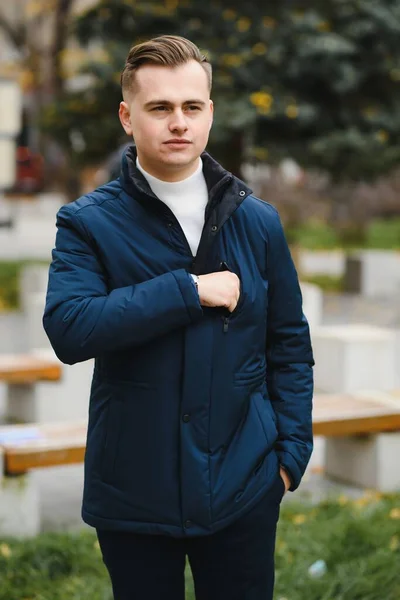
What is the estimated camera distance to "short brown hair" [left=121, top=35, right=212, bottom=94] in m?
2.37

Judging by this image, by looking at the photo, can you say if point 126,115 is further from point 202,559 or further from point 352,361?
point 352,361

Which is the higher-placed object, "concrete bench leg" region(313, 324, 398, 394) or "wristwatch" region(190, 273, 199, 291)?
"wristwatch" region(190, 273, 199, 291)

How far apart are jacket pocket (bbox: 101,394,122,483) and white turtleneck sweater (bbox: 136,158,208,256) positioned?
1.34 feet

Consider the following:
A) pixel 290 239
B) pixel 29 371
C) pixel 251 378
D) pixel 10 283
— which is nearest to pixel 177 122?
pixel 251 378

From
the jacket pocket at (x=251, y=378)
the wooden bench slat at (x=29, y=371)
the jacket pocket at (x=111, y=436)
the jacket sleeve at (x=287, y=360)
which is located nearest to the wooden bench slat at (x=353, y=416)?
the wooden bench slat at (x=29, y=371)

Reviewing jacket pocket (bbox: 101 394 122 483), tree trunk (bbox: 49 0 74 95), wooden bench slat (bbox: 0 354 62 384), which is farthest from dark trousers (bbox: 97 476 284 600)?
tree trunk (bbox: 49 0 74 95)

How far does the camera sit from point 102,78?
13.1 meters

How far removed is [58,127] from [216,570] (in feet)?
39.8

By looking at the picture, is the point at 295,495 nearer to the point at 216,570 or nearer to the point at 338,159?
the point at 216,570

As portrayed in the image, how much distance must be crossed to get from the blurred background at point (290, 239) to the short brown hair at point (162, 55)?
238 centimetres

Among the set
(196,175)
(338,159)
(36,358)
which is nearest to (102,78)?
(338,159)

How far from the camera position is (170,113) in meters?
2.39

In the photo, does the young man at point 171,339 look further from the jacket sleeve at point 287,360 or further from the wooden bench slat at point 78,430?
the wooden bench slat at point 78,430

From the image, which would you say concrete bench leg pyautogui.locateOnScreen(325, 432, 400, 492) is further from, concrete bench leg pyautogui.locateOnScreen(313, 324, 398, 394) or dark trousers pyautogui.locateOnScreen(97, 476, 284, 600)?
dark trousers pyautogui.locateOnScreen(97, 476, 284, 600)
